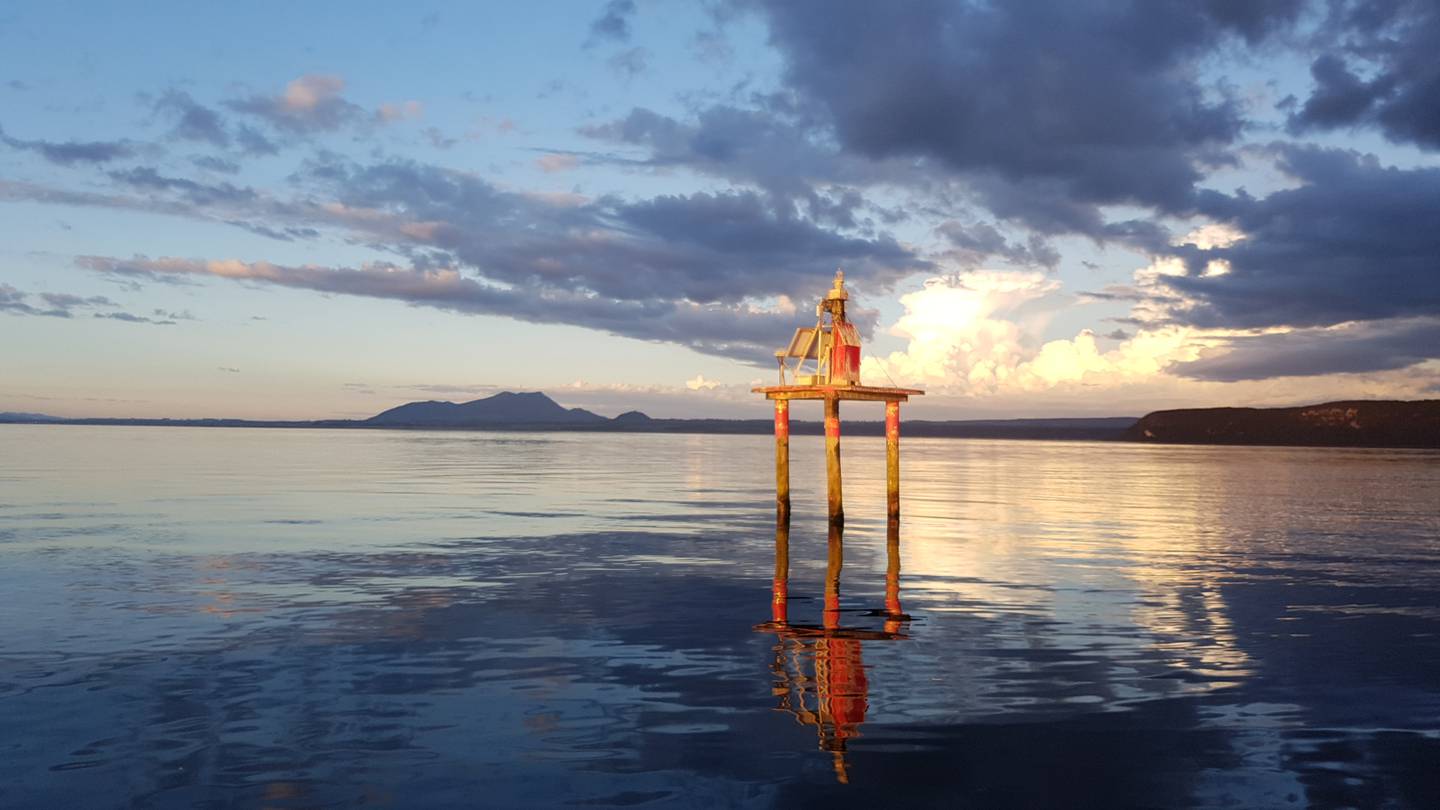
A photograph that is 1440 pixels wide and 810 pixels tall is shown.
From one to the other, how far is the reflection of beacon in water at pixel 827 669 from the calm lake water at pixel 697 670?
79mm

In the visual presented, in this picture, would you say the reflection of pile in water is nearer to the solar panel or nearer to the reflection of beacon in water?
the reflection of beacon in water

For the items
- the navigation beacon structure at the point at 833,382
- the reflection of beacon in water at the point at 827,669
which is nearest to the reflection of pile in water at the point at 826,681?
the reflection of beacon in water at the point at 827,669

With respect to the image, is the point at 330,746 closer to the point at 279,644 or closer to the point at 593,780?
the point at 593,780

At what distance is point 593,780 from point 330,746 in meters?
2.95

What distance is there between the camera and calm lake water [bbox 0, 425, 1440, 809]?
977 cm

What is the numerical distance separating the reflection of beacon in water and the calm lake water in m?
0.08

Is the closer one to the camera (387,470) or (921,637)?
(921,637)

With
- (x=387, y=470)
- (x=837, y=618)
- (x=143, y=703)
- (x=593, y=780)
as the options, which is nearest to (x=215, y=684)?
(x=143, y=703)

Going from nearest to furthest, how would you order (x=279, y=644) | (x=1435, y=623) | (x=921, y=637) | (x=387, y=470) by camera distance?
(x=279, y=644) < (x=921, y=637) < (x=1435, y=623) < (x=387, y=470)

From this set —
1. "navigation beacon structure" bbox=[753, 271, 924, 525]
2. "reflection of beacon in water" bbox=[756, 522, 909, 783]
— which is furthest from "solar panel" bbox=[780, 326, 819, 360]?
"reflection of beacon in water" bbox=[756, 522, 909, 783]

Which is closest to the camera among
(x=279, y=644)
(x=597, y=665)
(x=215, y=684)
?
(x=215, y=684)

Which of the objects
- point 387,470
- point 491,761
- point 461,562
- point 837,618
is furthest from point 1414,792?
point 387,470

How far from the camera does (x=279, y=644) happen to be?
1551 cm

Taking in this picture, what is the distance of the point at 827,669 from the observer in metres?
14.4
